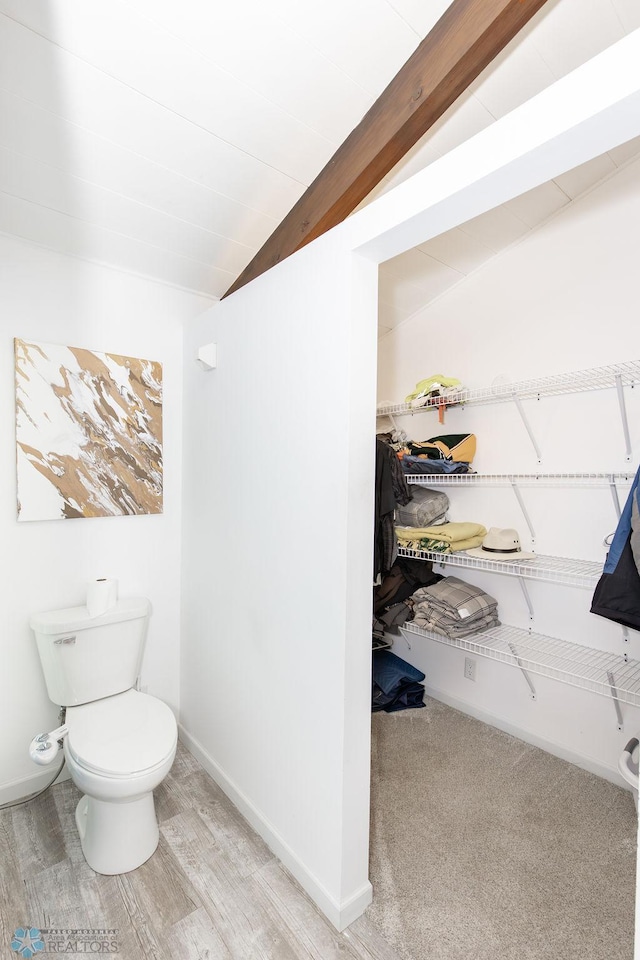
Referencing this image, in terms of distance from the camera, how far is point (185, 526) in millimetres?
2354

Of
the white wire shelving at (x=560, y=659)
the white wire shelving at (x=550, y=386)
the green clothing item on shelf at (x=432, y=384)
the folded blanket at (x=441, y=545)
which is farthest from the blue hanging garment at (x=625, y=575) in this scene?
the green clothing item on shelf at (x=432, y=384)

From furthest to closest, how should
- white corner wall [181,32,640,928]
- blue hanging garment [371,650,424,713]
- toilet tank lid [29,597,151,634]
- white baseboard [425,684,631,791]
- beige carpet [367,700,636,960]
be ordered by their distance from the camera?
blue hanging garment [371,650,424,713] → white baseboard [425,684,631,791] → toilet tank lid [29,597,151,634] → beige carpet [367,700,636,960] → white corner wall [181,32,640,928]

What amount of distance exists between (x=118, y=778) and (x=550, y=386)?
2225 millimetres

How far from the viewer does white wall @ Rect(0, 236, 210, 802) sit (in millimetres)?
1893

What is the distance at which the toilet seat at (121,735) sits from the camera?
4.95 ft

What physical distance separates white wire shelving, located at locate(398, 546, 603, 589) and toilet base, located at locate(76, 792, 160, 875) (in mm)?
1537

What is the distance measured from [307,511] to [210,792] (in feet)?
4.45

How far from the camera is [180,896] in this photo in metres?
1.50

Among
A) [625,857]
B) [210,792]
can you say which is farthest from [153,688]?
[625,857]

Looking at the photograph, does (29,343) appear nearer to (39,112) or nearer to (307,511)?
(39,112)

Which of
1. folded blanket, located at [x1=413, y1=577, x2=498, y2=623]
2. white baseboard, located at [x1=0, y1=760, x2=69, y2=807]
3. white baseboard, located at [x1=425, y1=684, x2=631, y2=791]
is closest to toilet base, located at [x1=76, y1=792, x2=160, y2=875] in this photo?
white baseboard, located at [x1=0, y1=760, x2=69, y2=807]

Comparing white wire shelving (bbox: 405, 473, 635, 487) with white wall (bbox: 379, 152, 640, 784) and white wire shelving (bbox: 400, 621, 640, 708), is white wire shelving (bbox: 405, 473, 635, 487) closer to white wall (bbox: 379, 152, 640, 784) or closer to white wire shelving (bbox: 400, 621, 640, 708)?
white wall (bbox: 379, 152, 640, 784)

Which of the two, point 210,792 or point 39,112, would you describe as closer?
point 39,112

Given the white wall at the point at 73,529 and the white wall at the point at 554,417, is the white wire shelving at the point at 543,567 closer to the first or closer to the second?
the white wall at the point at 554,417
